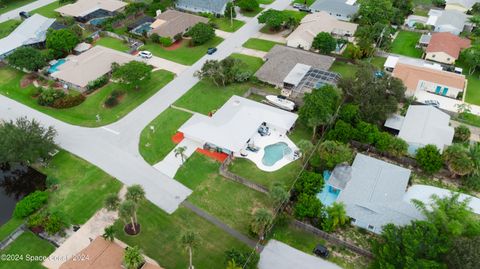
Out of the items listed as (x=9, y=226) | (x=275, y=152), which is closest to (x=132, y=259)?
(x=9, y=226)

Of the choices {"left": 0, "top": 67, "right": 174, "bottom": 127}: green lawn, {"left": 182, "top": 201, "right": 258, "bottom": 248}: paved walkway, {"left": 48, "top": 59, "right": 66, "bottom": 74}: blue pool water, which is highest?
{"left": 48, "top": 59, "right": 66, "bottom": 74}: blue pool water

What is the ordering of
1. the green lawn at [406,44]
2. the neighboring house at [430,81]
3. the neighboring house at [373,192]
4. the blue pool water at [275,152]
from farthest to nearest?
the green lawn at [406,44]
the neighboring house at [430,81]
the blue pool water at [275,152]
the neighboring house at [373,192]

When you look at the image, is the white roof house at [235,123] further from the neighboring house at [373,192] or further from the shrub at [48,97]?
the shrub at [48,97]

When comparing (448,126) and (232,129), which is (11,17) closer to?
(232,129)

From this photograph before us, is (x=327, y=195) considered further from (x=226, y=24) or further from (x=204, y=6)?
(x=204, y=6)

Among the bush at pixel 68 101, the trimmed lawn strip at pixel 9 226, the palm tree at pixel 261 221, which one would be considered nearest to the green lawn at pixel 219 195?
the palm tree at pixel 261 221

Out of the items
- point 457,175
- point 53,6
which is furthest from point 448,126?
point 53,6

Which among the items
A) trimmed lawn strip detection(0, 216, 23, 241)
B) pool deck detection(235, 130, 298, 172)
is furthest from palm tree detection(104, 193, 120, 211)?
pool deck detection(235, 130, 298, 172)

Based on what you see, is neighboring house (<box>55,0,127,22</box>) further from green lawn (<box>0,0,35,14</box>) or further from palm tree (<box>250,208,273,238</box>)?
palm tree (<box>250,208,273,238</box>)
